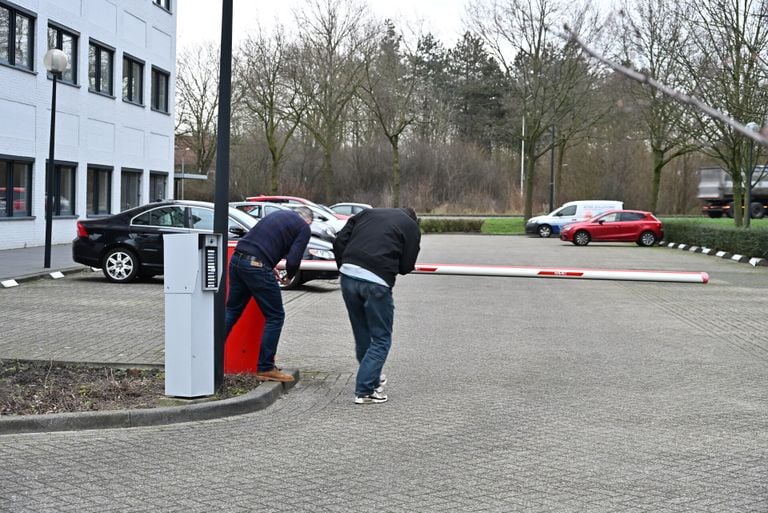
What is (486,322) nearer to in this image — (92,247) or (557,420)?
(557,420)

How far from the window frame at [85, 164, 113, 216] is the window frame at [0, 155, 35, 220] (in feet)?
12.8

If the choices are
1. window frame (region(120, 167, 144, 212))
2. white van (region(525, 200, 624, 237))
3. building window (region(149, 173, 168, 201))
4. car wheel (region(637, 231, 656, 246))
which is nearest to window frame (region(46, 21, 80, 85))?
window frame (region(120, 167, 144, 212))

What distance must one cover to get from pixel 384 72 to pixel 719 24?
2196 cm

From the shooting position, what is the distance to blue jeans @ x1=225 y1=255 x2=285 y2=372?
327 inches

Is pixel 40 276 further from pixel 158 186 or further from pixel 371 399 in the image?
pixel 158 186

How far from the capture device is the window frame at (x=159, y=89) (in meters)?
37.0

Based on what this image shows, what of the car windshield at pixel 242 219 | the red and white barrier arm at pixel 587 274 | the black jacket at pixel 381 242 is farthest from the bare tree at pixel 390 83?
the black jacket at pixel 381 242

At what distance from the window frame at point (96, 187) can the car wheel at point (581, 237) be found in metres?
17.9

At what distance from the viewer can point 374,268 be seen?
7.78 metres

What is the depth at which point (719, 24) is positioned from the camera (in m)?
32.1

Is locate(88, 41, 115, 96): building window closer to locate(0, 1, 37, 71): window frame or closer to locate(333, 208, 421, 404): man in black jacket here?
locate(0, 1, 37, 71): window frame

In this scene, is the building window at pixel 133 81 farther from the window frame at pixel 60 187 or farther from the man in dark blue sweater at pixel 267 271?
the man in dark blue sweater at pixel 267 271

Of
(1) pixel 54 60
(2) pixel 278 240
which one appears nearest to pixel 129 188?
(1) pixel 54 60

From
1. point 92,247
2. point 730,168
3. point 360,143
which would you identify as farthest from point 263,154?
point 92,247
